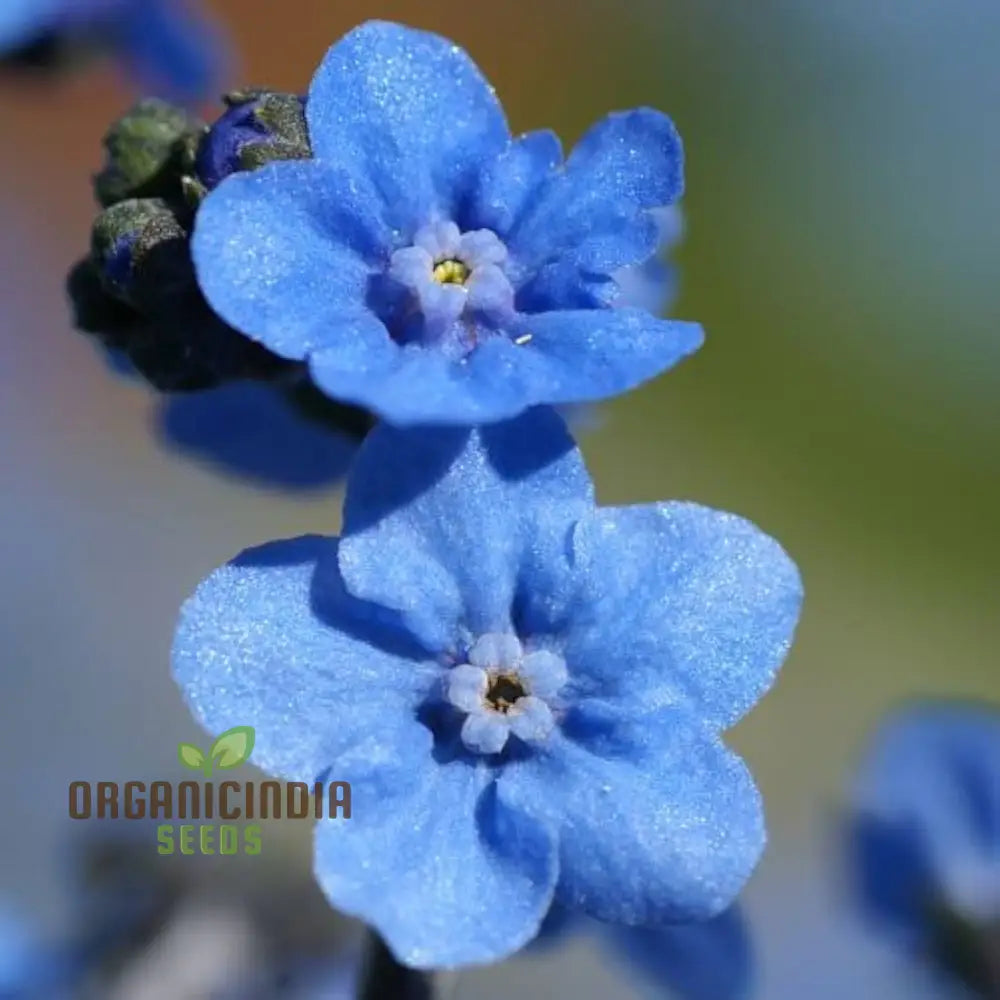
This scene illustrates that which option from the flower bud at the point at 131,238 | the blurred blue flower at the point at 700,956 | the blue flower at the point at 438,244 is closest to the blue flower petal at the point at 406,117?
the blue flower at the point at 438,244

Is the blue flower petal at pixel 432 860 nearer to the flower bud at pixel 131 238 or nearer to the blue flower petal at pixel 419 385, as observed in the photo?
the blue flower petal at pixel 419 385

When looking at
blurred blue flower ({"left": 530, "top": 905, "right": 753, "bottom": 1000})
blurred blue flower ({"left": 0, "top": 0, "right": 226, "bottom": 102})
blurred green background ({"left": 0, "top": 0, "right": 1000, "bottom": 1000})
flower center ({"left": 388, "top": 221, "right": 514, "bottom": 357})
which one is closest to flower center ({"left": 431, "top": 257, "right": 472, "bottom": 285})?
flower center ({"left": 388, "top": 221, "right": 514, "bottom": 357})

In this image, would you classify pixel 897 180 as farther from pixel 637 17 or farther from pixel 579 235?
pixel 579 235

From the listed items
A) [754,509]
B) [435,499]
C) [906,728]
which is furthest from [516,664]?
[754,509]

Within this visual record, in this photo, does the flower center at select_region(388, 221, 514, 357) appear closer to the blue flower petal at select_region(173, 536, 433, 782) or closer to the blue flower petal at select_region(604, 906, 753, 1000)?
the blue flower petal at select_region(173, 536, 433, 782)

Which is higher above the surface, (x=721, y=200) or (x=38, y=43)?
(x=38, y=43)
